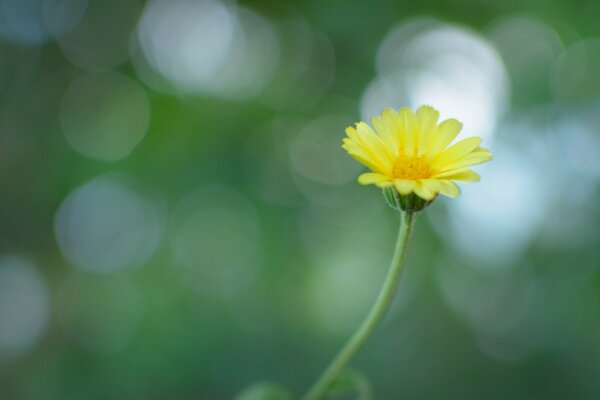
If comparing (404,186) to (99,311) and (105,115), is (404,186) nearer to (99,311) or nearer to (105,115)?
(99,311)

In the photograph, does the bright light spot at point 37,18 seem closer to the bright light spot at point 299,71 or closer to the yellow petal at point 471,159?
the bright light spot at point 299,71

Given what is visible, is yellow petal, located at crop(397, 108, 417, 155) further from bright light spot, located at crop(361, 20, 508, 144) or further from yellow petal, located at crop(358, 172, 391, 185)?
bright light spot, located at crop(361, 20, 508, 144)

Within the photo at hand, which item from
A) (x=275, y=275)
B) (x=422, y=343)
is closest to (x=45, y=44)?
(x=275, y=275)

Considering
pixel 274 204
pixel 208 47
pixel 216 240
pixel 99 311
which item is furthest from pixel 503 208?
pixel 99 311

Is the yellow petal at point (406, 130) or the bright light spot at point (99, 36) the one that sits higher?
the yellow petal at point (406, 130)

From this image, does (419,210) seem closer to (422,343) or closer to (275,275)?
(275,275)

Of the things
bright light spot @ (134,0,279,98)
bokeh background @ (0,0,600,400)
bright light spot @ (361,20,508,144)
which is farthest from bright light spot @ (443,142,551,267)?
bright light spot @ (134,0,279,98)

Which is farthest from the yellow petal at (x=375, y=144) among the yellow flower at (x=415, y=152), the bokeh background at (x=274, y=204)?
the bokeh background at (x=274, y=204)
